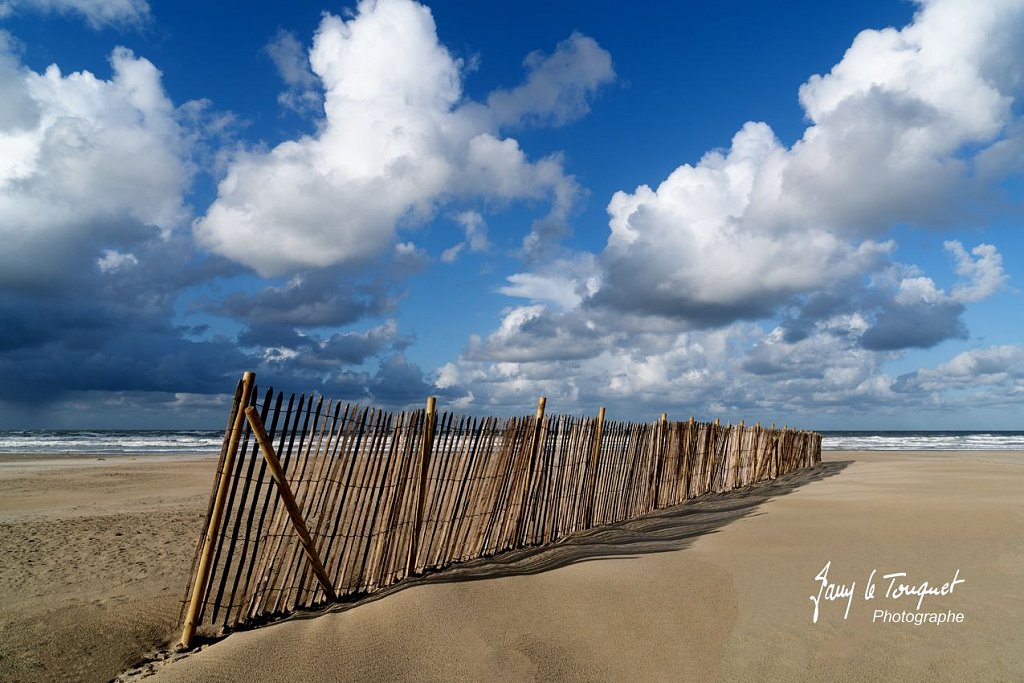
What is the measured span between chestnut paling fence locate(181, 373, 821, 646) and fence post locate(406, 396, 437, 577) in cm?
1

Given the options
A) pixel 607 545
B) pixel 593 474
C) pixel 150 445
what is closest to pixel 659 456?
pixel 593 474

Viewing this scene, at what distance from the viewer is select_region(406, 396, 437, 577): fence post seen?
17.0 feet

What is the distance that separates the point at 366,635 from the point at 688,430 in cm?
758

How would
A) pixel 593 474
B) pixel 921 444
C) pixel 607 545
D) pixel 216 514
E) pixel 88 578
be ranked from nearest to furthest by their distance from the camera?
pixel 216 514 → pixel 88 578 → pixel 607 545 → pixel 593 474 → pixel 921 444

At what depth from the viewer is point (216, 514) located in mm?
3865

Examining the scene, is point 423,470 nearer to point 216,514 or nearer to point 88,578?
point 216,514

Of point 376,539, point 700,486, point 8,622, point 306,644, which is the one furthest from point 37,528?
point 700,486

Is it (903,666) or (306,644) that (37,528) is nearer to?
(306,644)

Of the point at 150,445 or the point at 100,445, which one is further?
the point at 150,445

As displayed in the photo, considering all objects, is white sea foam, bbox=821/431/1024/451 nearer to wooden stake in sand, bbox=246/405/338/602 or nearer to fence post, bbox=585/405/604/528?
fence post, bbox=585/405/604/528

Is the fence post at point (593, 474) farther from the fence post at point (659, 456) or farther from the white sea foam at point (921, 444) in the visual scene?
the white sea foam at point (921, 444)

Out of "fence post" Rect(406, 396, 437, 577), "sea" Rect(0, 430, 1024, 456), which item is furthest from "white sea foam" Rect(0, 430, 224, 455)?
"fence post" Rect(406, 396, 437, 577)

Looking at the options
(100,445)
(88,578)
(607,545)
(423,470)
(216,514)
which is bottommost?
(100,445)

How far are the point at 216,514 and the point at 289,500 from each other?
46 centimetres
